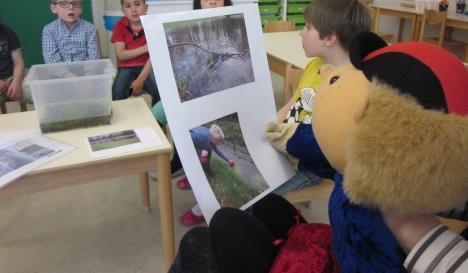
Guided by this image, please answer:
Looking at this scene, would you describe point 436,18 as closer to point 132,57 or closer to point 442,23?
point 442,23

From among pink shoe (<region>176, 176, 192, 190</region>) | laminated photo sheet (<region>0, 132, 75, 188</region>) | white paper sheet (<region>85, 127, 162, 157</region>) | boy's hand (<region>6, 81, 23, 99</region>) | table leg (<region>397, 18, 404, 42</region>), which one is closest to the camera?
laminated photo sheet (<region>0, 132, 75, 188</region>)

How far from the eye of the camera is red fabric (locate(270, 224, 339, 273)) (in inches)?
31.4

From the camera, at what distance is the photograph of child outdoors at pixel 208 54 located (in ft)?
3.36

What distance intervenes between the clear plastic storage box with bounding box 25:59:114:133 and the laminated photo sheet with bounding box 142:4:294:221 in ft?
0.90

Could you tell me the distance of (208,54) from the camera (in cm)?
110

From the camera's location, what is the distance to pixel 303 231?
91 cm

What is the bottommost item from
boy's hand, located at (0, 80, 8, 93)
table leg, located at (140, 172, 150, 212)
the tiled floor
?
the tiled floor

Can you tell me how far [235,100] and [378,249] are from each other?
62 centimetres

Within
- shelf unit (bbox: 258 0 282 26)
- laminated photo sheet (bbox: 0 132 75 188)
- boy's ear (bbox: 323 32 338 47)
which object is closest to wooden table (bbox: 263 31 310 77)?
boy's ear (bbox: 323 32 338 47)

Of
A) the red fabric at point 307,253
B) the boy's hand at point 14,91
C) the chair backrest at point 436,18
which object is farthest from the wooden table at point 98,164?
the chair backrest at point 436,18

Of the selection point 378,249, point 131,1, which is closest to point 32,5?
point 131,1

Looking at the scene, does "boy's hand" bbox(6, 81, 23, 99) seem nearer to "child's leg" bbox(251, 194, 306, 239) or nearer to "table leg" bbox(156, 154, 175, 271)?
"table leg" bbox(156, 154, 175, 271)

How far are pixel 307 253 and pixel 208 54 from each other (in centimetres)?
59

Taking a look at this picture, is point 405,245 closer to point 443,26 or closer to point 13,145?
point 13,145
